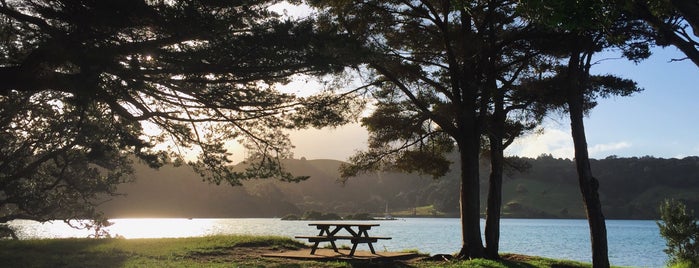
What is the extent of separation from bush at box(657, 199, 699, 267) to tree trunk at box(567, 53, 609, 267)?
24.3ft

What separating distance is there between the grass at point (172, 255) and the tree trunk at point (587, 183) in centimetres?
188

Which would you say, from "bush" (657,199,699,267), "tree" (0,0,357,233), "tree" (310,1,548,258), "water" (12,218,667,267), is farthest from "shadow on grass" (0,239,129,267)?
"bush" (657,199,699,267)

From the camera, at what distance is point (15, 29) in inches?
450

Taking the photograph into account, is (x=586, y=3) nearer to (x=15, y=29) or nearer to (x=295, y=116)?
(x=295, y=116)

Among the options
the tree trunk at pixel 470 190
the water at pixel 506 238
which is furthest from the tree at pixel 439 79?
the water at pixel 506 238

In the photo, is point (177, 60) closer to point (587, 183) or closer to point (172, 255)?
point (172, 255)

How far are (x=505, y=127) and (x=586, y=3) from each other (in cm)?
837

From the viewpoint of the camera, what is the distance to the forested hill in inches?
5049

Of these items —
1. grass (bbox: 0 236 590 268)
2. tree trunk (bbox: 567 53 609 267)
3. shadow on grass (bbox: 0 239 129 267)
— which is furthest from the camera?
tree trunk (bbox: 567 53 609 267)

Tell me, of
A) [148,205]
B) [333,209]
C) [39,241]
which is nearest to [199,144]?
[39,241]

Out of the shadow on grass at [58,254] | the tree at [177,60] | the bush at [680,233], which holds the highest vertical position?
the tree at [177,60]

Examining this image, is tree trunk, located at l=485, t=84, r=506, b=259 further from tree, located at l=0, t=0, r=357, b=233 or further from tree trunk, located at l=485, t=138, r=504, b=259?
tree, located at l=0, t=0, r=357, b=233

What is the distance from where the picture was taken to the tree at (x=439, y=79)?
14.6m

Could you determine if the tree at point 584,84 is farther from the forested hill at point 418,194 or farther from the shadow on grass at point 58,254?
the forested hill at point 418,194
